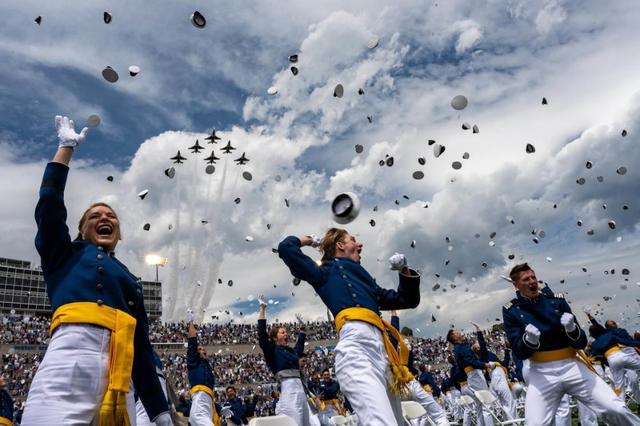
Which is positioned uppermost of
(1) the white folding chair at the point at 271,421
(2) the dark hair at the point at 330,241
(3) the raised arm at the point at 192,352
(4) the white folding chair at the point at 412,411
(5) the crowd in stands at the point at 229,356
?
(5) the crowd in stands at the point at 229,356

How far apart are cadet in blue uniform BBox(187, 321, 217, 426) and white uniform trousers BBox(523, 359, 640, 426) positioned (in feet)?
23.5

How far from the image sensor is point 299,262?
Result: 18.3ft

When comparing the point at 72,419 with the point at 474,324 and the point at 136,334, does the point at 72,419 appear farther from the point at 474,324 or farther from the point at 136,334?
the point at 474,324

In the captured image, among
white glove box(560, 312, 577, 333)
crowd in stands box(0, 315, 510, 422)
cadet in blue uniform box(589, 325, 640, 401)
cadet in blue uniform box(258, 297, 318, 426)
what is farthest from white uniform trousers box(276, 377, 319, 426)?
crowd in stands box(0, 315, 510, 422)

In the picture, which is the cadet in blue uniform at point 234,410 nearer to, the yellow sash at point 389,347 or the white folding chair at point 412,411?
the white folding chair at point 412,411

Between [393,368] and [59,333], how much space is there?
314 cm

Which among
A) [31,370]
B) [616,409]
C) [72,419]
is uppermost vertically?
[31,370]

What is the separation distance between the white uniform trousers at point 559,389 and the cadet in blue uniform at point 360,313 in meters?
2.03

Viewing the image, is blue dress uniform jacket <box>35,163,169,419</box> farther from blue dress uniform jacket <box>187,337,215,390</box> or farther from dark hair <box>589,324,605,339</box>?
dark hair <box>589,324,605,339</box>

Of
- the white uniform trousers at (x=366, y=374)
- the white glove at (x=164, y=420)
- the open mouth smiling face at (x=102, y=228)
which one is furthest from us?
the white uniform trousers at (x=366, y=374)

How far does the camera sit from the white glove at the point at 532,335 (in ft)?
20.1

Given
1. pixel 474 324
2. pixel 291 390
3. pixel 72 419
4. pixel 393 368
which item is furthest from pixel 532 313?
pixel 474 324

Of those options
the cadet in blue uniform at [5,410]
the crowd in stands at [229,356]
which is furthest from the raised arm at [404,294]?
the crowd in stands at [229,356]

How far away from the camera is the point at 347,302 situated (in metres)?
5.38
